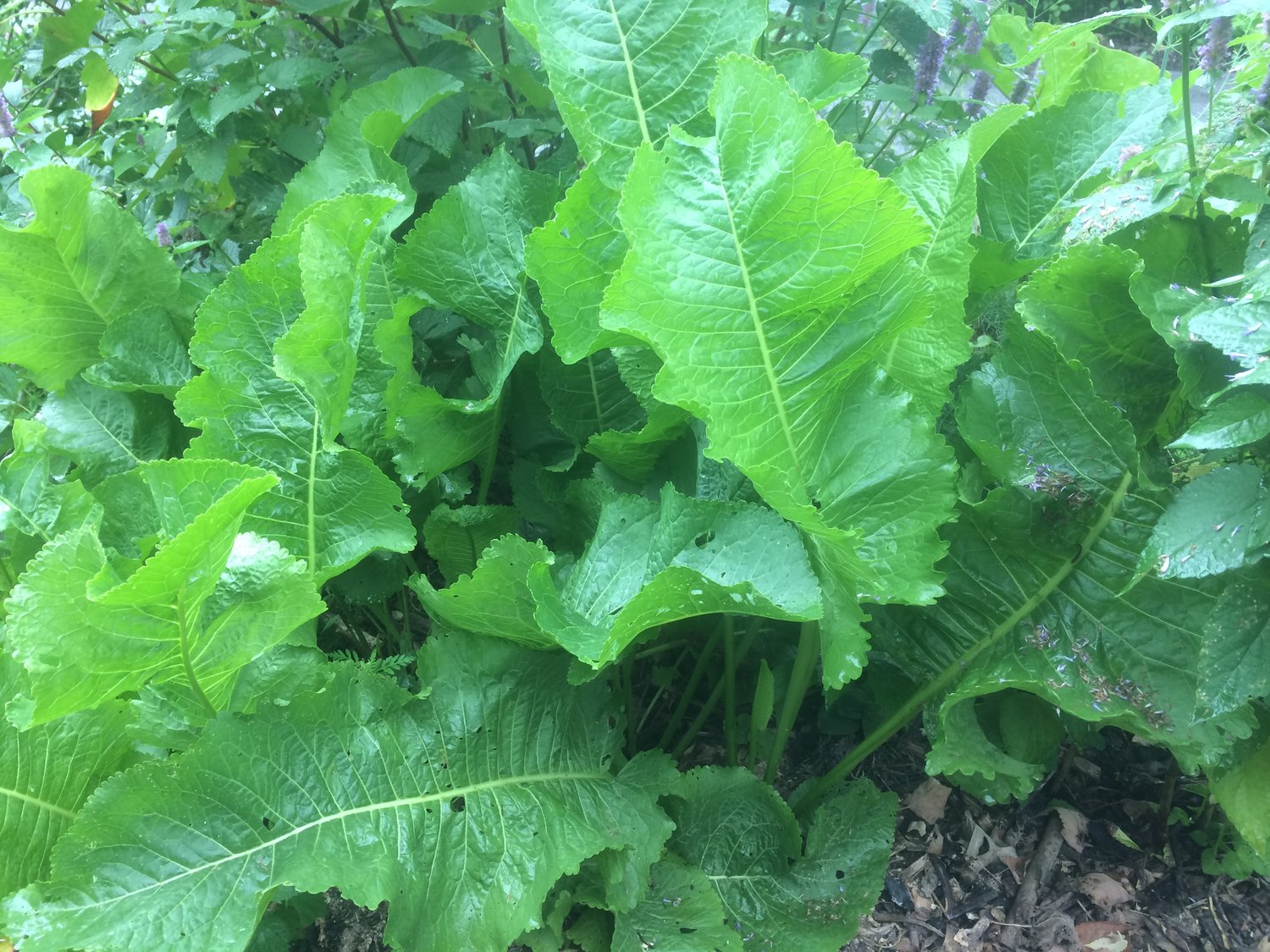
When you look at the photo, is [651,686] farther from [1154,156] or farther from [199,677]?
[1154,156]

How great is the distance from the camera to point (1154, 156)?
47.1 inches

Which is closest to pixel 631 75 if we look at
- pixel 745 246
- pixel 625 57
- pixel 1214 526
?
pixel 625 57

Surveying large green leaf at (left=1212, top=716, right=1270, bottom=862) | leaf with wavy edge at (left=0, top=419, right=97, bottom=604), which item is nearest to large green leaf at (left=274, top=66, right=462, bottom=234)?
leaf with wavy edge at (left=0, top=419, right=97, bottom=604)

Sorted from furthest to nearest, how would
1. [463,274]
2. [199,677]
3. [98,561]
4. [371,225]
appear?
[463,274]
[371,225]
[199,677]
[98,561]

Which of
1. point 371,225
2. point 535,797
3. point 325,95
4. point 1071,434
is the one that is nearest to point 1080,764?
point 1071,434

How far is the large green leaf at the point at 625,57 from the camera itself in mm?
1200

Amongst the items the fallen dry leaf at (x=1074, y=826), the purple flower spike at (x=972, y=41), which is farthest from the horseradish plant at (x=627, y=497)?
the purple flower spike at (x=972, y=41)

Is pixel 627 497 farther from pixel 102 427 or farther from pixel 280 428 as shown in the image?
pixel 102 427

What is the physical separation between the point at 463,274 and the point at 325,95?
693 millimetres

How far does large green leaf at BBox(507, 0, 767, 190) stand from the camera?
120 cm

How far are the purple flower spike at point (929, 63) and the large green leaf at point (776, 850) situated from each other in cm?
124

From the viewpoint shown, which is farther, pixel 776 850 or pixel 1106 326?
pixel 776 850

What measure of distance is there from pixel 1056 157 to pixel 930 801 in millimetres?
1041

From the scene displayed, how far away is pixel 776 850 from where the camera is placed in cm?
129
